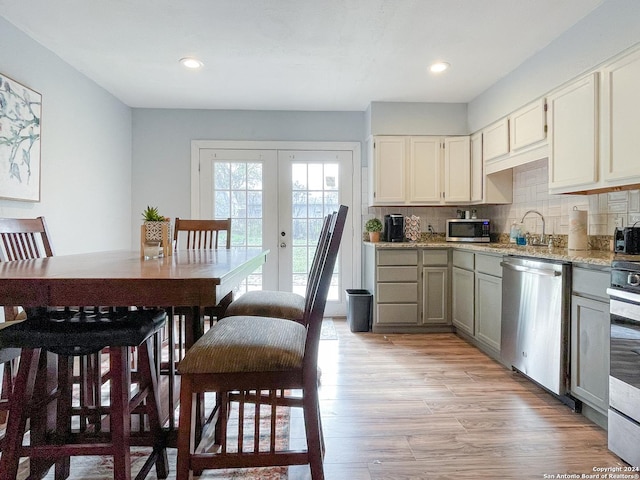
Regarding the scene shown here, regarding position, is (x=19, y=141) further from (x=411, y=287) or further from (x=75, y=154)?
(x=411, y=287)

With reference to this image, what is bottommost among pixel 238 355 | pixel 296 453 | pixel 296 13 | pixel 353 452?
pixel 353 452

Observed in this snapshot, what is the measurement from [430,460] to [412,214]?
9.69ft

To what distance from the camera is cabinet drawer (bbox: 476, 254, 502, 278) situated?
2.87 metres

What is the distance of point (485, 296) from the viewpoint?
3080 mm

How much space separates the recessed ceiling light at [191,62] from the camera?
3006 millimetres

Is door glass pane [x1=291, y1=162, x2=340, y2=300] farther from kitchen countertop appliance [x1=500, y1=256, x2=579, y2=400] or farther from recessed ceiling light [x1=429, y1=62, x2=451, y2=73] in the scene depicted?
kitchen countertop appliance [x1=500, y1=256, x2=579, y2=400]

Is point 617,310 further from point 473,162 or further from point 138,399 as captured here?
point 473,162

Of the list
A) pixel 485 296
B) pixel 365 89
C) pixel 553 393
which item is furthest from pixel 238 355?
pixel 365 89

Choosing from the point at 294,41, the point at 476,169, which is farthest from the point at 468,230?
the point at 294,41

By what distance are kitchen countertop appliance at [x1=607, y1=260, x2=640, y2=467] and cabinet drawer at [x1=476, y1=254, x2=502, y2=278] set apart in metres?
1.07

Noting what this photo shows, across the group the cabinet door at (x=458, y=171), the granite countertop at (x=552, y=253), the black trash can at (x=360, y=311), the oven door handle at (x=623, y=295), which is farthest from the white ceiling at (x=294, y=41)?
the black trash can at (x=360, y=311)

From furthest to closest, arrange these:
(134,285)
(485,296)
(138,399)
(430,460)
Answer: (485,296) → (430,460) → (138,399) → (134,285)

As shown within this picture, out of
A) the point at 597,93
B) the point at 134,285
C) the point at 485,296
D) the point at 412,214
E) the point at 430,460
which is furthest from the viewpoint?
the point at 412,214

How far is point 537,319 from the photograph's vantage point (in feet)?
7.78
